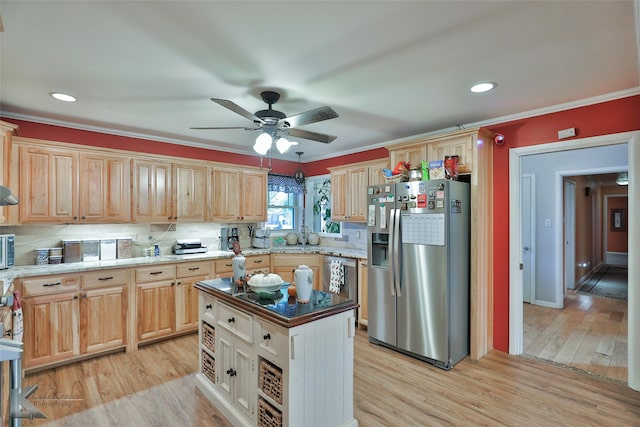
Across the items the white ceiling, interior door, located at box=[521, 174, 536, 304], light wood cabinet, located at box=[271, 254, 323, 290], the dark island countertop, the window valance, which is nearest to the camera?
the white ceiling

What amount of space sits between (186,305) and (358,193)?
264 cm

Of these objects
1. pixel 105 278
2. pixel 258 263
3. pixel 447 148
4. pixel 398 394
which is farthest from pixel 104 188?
pixel 447 148

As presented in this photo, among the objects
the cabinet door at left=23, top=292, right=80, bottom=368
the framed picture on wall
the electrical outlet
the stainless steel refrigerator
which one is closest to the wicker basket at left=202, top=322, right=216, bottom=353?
the cabinet door at left=23, top=292, right=80, bottom=368

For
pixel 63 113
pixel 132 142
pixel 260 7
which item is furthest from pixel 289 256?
pixel 260 7

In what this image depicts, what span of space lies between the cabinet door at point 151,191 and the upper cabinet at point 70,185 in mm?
96

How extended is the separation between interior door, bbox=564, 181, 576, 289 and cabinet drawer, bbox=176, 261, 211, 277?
6.06 meters

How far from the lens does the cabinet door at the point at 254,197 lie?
482 cm

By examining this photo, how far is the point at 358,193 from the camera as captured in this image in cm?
457

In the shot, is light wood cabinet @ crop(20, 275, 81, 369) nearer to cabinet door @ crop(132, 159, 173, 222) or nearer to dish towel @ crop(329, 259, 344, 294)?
cabinet door @ crop(132, 159, 173, 222)

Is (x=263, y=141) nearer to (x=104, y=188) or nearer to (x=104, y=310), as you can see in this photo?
(x=104, y=188)

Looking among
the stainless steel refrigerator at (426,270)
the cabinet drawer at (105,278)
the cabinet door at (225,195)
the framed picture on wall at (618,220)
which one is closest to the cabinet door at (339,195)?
the stainless steel refrigerator at (426,270)

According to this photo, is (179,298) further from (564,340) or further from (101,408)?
(564,340)

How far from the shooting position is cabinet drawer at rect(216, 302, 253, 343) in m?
2.18

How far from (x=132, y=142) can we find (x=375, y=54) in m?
3.32
